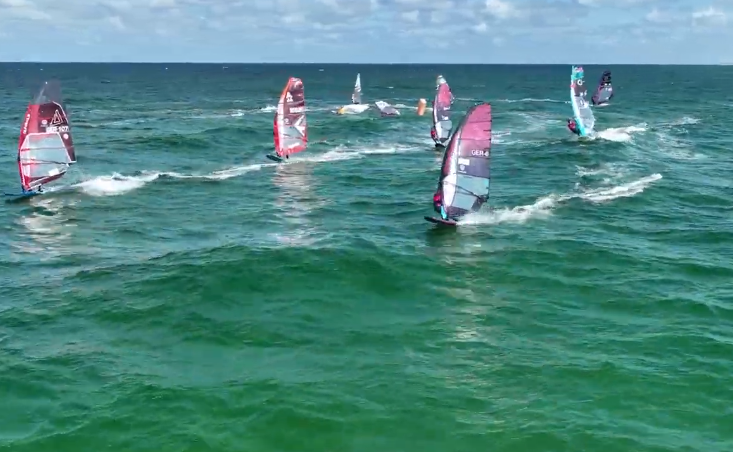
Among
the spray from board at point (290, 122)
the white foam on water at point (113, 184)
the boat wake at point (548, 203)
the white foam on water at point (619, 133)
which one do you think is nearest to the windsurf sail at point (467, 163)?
the boat wake at point (548, 203)

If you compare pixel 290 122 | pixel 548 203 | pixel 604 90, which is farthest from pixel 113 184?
pixel 604 90

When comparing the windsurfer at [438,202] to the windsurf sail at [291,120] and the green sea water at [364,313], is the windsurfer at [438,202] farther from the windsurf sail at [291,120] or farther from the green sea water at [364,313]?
the windsurf sail at [291,120]

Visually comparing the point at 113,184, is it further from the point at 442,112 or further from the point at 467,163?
A: the point at 442,112

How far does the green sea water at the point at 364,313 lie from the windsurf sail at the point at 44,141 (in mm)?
1791

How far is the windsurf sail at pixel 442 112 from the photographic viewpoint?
6894cm

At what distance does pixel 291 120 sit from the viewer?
61.8m

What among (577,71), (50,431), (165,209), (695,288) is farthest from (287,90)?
(50,431)

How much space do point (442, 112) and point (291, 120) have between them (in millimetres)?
16046

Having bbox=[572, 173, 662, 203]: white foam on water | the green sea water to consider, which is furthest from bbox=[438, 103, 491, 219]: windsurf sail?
bbox=[572, 173, 662, 203]: white foam on water

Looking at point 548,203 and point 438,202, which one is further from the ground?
point 438,202

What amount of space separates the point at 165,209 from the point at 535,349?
28892 millimetres

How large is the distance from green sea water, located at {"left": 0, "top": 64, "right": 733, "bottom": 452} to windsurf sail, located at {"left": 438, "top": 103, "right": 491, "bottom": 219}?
184 centimetres

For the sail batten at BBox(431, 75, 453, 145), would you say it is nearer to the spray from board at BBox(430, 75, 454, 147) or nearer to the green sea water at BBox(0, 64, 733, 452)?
the spray from board at BBox(430, 75, 454, 147)

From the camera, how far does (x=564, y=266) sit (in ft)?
116
